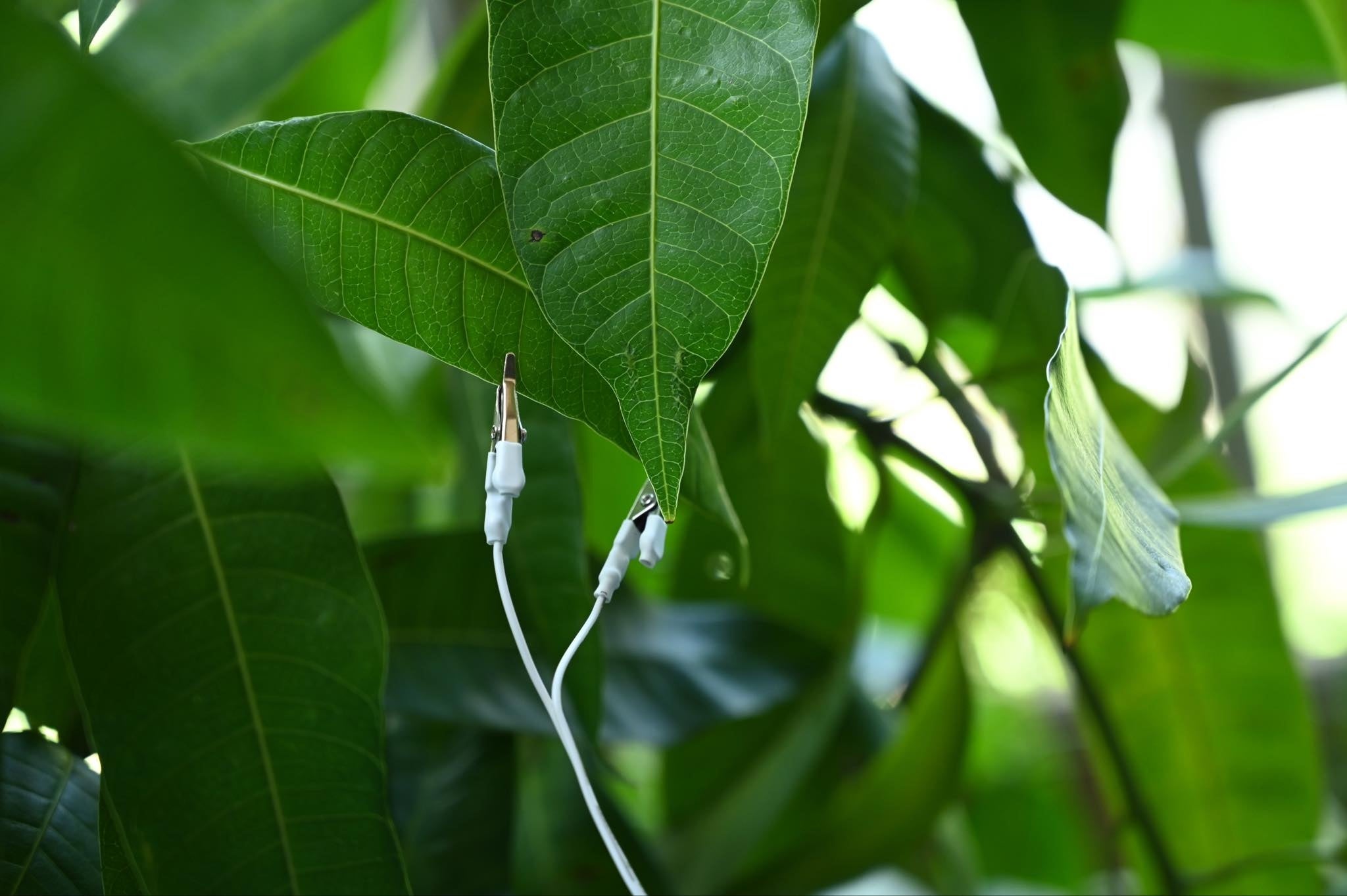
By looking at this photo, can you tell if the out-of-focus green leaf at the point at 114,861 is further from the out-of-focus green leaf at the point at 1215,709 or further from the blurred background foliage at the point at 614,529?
the out-of-focus green leaf at the point at 1215,709

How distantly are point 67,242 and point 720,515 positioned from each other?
0.17 meters

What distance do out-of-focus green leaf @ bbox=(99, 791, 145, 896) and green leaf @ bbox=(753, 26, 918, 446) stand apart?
0.22 m

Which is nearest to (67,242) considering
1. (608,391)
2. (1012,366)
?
(608,391)

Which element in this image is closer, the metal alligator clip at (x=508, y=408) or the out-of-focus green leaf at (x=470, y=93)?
the metal alligator clip at (x=508, y=408)

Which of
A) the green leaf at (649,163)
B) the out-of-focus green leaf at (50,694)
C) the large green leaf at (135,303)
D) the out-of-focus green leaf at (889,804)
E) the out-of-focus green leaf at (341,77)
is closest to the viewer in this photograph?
the large green leaf at (135,303)

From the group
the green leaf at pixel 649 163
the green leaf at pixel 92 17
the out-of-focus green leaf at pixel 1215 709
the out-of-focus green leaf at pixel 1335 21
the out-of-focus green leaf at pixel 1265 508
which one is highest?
the green leaf at pixel 92 17

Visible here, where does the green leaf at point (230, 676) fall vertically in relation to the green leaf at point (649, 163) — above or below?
below

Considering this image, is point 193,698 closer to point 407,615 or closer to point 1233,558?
point 407,615

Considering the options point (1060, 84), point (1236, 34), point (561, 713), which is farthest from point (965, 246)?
point (561, 713)

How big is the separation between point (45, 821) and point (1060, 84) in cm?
45

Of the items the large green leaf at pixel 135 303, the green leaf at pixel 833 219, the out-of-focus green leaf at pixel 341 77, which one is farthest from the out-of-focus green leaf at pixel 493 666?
the out-of-focus green leaf at pixel 341 77

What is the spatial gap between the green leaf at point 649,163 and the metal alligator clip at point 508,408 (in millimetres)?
30

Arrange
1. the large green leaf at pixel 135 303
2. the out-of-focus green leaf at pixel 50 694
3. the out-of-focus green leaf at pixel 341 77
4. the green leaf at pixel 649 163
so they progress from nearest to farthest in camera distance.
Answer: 1. the large green leaf at pixel 135 303
2. the green leaf at pixel 649 163
3. the out-of-focus green leaf at pixel 50 694
4. the out-of-focus green leaf at pixel 341 77

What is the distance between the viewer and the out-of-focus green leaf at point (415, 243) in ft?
0.82
